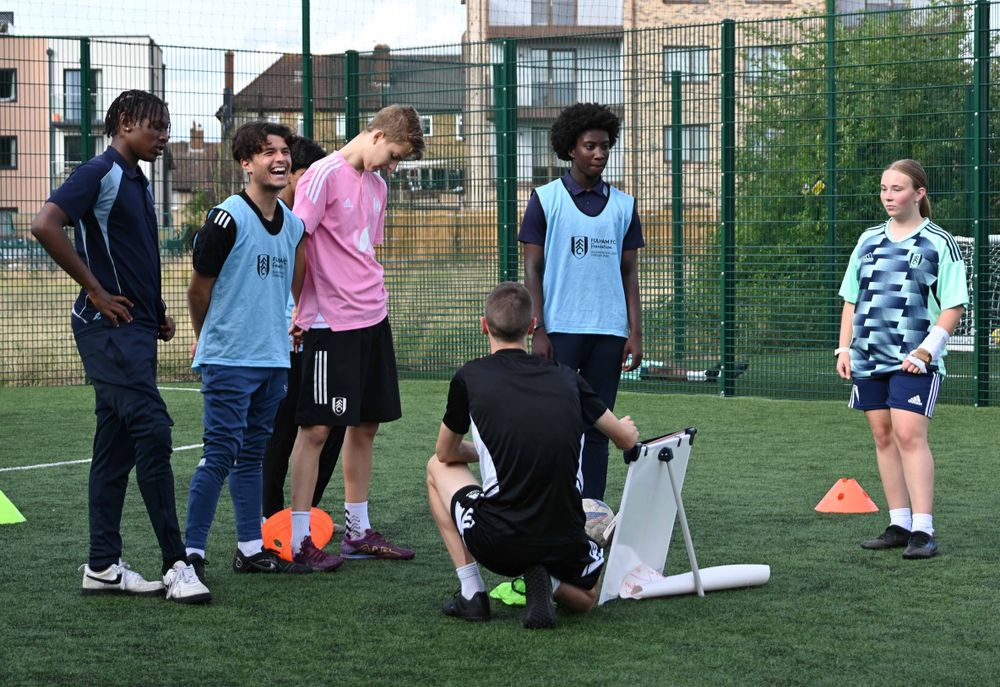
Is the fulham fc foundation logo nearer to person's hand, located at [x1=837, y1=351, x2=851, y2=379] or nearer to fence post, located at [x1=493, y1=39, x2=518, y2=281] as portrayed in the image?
person's hand, located at [x1=837, y1=351, x2=851, y2=379]

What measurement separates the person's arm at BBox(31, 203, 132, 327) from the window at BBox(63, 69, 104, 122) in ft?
27.7

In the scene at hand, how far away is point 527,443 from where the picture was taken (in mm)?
4434

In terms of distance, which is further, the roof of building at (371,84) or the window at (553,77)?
the roof of building at (371,84)

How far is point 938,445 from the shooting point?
8.92 meters

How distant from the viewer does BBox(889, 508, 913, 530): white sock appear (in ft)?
19.1

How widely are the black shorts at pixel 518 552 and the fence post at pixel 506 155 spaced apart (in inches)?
318

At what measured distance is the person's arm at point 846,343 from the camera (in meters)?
5.86

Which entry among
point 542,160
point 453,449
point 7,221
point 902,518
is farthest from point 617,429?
point 7,221

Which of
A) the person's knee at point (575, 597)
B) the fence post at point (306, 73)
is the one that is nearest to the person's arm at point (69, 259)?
the person's knee at point (575, 597)

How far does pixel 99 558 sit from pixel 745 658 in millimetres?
2387

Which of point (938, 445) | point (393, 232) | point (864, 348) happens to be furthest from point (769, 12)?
point (864, 348)

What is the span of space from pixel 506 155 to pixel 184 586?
8.39m

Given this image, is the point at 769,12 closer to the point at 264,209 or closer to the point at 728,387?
the point at 728,387

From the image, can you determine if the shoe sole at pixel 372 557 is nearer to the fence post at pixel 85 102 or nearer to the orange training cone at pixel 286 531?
the orange training cone at pixel 286 531
